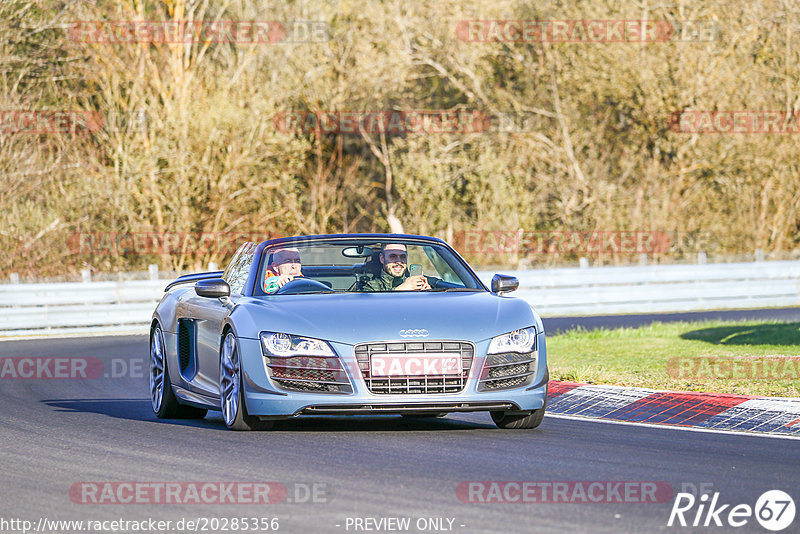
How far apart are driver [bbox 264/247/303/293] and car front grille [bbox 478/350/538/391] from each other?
6.22 feet

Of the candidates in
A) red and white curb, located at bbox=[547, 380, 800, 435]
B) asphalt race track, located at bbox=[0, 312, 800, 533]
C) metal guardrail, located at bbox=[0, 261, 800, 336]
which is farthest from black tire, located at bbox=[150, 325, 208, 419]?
metal guardrail, located at bbox=[0, 261, 800, 336]

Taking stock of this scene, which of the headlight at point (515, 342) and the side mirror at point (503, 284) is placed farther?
the side mirror at point (503, 284)

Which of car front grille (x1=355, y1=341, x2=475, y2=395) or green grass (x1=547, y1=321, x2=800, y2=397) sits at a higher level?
car front grille (x1=355, y1=341, x2=475, y2=395)

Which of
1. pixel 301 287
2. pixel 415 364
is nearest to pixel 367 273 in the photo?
pixel 301 287

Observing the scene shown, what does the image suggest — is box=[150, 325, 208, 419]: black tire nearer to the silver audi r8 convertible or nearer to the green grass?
the silver audi r8 convertible

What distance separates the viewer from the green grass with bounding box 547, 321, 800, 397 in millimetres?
12484

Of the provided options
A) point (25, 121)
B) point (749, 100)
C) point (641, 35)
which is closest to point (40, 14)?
point (25, 121)

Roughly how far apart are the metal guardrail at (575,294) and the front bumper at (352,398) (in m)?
16.8

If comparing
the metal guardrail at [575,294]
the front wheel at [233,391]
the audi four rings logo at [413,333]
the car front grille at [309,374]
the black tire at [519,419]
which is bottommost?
the metal guardrail at [575,294]

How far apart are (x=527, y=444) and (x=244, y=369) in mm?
1962

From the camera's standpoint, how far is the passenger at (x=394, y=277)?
10.4m

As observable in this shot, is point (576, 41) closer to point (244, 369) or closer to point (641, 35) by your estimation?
point (641, 35)

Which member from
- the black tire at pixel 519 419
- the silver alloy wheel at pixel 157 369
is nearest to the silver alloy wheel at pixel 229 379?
the silver alloy wheel at pixel 157 369

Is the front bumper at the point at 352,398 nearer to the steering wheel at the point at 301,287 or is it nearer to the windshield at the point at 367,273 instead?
the steering wheel at the point at 301,287
